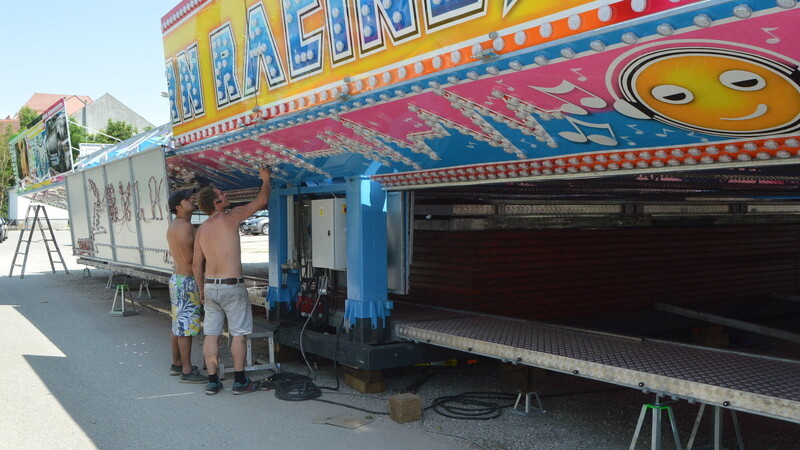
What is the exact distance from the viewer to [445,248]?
7.46 metres

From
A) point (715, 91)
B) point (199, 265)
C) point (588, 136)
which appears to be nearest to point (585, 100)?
point (588, 136)

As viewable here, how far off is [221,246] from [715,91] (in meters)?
4.10

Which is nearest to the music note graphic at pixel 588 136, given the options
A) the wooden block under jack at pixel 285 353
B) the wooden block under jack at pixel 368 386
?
the wooden block under jack at pixel 368 386

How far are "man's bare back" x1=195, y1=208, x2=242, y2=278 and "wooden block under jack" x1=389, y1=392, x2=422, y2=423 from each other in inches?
70.5

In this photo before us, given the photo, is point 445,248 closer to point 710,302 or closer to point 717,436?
point 717,436

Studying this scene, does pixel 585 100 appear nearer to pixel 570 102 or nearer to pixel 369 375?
pixel 570 102

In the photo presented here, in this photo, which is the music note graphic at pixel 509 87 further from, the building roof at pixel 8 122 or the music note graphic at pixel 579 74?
the building roof at pixel 8 122

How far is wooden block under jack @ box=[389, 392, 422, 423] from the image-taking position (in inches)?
197

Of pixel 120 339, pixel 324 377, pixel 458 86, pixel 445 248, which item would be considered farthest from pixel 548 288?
pixel 120 339

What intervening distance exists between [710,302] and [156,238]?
301 inches

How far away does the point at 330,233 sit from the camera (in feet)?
20.8

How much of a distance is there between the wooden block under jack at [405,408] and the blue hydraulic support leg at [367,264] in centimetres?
86

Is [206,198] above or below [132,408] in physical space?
above

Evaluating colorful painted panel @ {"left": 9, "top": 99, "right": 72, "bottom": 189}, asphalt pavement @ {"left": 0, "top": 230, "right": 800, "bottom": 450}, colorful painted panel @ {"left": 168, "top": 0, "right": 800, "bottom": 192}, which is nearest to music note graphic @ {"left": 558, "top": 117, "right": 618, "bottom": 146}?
colorful painted panel @ {"left": 168, "top": 0, "right": 800, "bottom": 192}
